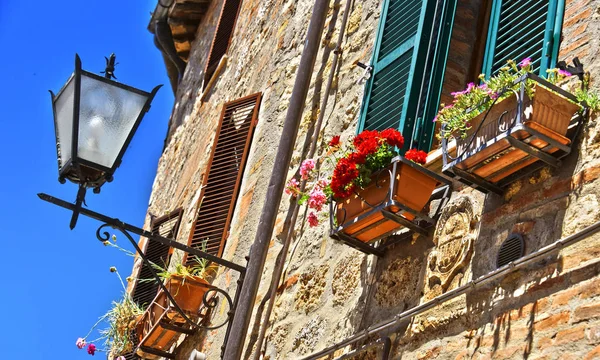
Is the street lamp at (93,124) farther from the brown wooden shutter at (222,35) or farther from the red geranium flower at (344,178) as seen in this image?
the brown wooden shutter at (222,35)

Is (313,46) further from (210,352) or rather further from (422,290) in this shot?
(422,290)

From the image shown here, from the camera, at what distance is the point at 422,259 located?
4.43 meters

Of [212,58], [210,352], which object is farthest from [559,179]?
[212,58]

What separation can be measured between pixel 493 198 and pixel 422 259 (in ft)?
1.59

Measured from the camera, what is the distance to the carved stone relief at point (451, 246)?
4.14 metres

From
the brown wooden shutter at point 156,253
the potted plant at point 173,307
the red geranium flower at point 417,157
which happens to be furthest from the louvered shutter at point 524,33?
the brown wooden shutter at point 156,253

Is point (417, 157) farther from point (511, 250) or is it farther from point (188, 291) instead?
point (188, 291)

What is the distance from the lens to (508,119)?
3816 mm

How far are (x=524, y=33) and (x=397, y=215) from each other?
906mm

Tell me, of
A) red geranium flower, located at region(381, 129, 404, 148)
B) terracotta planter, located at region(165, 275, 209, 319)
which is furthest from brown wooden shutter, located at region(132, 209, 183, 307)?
red geranium flower, located at region(381, 129, 404, 148)

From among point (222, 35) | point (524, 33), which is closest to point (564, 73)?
point (524, 33)

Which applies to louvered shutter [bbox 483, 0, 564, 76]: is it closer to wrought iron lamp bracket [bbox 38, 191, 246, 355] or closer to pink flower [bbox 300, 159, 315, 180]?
pink flower [bbox 300, 159, 315, 180]

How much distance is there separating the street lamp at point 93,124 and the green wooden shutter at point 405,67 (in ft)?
3.73

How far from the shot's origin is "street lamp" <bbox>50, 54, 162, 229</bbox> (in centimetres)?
523
